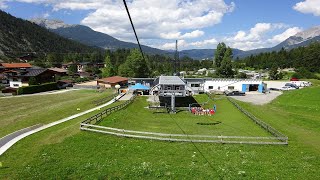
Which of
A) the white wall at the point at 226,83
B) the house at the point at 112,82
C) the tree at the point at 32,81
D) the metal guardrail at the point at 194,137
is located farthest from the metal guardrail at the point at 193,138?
the house at the point at 112,82

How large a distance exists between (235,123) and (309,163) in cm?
1653

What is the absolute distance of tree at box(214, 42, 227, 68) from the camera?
422 ft

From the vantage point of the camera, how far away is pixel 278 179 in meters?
21.0

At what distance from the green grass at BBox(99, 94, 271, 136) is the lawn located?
17.0 feet

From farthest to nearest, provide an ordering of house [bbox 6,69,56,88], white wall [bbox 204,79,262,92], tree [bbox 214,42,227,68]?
tree [bbox 214,42,227,68]
house [bbox 6,69,56,88]
white wall [bbox 204,79,262,92]

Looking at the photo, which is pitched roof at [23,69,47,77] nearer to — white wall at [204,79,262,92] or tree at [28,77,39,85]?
tree at [28,77,39,85]

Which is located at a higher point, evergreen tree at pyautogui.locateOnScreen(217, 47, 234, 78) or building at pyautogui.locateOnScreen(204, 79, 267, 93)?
evergreen tree at pyautogui.locateOnScreen(217, 47, 234, 78)

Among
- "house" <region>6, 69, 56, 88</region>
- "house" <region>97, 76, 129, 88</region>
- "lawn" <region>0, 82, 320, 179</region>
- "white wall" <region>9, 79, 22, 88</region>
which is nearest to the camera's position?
"lawn" <region>0, 82, 320, 179</region>

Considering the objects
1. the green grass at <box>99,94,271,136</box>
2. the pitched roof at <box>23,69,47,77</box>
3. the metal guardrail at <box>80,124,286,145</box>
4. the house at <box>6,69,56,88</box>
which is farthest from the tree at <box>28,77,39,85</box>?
the metal guardrail at <box>80,124,286,145</box>

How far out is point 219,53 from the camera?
129125 mm

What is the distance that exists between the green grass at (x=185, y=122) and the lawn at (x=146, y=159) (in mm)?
5177

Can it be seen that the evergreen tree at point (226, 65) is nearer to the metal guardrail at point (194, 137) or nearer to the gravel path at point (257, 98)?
the gravel path at point (257, 98)

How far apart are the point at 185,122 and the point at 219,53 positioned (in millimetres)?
93172

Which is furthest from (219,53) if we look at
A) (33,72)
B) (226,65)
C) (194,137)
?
(194,137)
